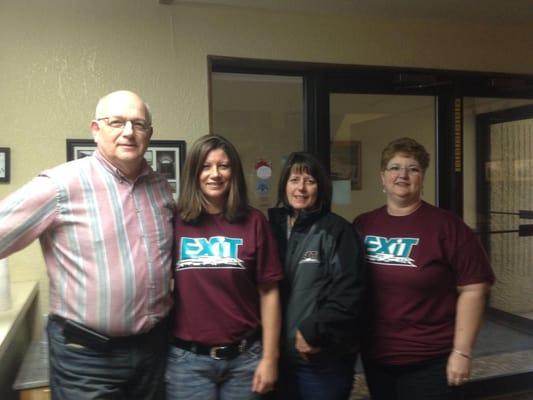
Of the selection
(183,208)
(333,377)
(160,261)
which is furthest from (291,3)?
(333,377)

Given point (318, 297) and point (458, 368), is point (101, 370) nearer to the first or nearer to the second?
point (318, 297)

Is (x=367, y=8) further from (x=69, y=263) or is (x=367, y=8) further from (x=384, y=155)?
(x=69, y=263)

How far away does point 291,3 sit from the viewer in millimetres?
2510

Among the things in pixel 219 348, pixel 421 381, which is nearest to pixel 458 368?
pixel 421 381

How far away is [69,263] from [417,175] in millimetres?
1214

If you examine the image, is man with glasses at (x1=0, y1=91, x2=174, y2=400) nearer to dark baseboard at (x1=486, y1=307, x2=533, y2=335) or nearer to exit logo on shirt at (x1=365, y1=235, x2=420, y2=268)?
exit logo on shirt at (x1=365, y1=235, x2=420, y2=268)

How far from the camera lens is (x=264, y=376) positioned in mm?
1516

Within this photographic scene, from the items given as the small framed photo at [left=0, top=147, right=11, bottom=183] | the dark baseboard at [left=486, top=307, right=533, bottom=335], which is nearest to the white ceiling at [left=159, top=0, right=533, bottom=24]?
the small framed photo at [left=0, top=147, right=11, bottom=183]

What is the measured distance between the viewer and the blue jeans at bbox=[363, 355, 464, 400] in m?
1.65

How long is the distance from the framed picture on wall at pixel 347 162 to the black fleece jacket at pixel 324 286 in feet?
4.14

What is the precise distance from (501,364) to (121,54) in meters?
3.04

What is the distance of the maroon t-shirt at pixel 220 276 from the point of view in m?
1.49

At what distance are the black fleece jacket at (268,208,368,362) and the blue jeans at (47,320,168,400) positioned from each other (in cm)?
47

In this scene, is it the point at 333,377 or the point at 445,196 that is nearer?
the point at 333,377
